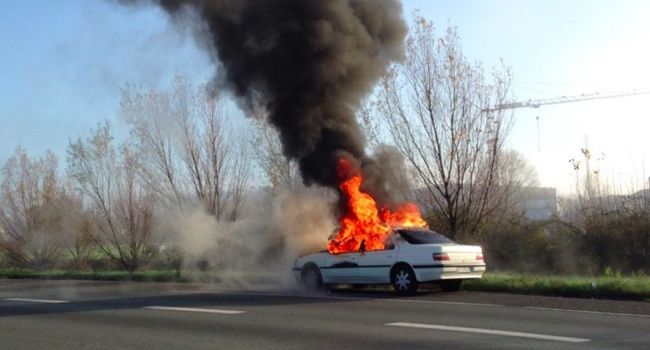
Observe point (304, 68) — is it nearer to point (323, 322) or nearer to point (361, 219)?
point (361, 219)

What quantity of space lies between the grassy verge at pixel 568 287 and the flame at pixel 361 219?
2080 millimetres

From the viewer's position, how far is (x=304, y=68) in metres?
16.0

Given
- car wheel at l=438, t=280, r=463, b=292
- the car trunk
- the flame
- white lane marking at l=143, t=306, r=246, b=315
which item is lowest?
white lane marking at l=143, t=306, r=246, b=315

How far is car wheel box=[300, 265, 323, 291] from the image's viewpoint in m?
15.1

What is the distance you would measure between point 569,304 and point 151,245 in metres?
18.0

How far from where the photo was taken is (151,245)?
26.4 m

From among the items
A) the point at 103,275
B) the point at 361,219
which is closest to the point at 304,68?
the point at 361,219

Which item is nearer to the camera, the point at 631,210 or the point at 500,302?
the point at 500,302

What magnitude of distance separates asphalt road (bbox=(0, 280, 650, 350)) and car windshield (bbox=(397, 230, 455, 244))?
1071mm

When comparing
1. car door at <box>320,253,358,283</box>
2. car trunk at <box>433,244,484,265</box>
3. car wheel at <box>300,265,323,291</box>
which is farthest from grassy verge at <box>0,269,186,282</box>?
car trunk at <box>433,244,484,265</box>

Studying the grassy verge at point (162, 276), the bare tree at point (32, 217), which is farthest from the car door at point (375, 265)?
the bare tree at point (32, 217)

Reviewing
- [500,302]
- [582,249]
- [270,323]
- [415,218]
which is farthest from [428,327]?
[582,249]

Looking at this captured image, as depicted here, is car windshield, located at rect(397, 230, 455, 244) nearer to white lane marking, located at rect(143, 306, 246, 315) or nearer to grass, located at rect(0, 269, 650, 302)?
grass, located at rect(0, 269, 650, 302)

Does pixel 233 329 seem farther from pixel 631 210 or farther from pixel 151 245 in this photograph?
pixel 151 245
